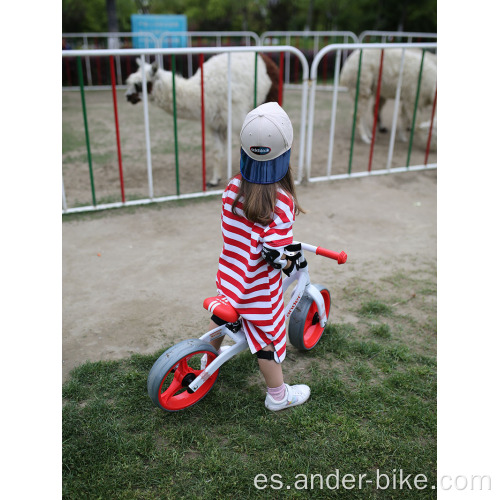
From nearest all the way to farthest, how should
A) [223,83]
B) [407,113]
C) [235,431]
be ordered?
1. [235,431]
2. [223,83]
3. [407,113]

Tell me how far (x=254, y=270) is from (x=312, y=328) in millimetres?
982

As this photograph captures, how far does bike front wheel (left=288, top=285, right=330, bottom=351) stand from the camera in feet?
9.04

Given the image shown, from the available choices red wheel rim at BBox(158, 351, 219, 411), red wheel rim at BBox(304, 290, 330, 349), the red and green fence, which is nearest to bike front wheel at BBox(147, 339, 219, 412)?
red wheel rim at BBox(158, 351, 219, 411)

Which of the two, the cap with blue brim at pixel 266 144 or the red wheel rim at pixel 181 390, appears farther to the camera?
the red wheel rim at pixel 181 390

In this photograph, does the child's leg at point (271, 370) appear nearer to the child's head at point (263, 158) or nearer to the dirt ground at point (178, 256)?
the child's head at point (263, 158)

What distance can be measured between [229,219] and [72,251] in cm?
251

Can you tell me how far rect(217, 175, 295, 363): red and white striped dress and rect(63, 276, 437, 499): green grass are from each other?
41 cm

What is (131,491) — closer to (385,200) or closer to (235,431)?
(235,431)

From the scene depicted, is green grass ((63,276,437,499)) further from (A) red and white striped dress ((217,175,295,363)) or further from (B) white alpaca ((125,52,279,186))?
(B) white alpaca ((125,52,279,186))

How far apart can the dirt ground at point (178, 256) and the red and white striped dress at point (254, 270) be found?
91 centimetres

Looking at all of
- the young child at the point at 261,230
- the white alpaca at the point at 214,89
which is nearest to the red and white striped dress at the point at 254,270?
the young child at the point at 261,230

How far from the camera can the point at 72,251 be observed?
4191 millimetres

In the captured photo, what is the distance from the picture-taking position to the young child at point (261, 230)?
6.52ft

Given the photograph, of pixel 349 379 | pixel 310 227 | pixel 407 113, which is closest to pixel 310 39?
pixel 407 113
